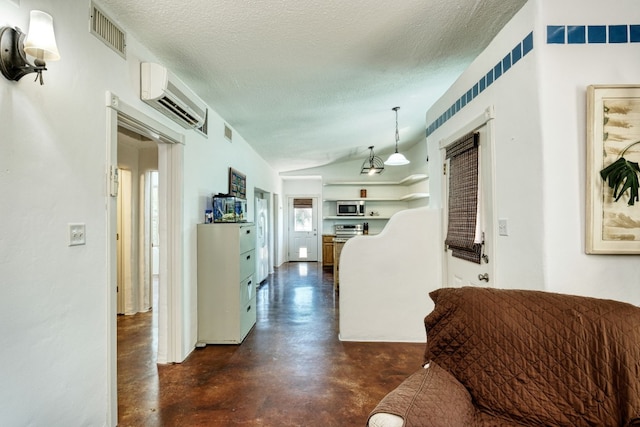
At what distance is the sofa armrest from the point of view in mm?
1039

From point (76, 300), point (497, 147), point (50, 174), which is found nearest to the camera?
Result: point (50, 174)

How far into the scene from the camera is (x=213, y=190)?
3.39 metres

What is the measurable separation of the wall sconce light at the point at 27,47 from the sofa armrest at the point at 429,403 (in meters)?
1.91

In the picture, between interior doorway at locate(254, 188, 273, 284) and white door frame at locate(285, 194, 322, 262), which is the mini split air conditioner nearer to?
interior doorway at locate(254, 188, 273, 284)

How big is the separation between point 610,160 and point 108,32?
9.46ft

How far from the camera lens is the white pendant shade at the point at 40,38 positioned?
119 cm

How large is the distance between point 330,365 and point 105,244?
2.00 meters

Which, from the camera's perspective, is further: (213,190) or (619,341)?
(213,190)

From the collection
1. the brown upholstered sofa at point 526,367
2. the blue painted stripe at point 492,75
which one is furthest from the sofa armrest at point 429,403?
the blue painted stripe at point 492,75

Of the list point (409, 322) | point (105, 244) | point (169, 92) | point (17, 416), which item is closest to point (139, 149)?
point (169, 92)

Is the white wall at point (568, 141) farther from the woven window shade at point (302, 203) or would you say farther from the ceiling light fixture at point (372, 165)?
the woven window shade at point (302, 203)

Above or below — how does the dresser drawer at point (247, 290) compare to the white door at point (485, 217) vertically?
below

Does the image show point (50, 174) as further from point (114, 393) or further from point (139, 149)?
point (139, 149)

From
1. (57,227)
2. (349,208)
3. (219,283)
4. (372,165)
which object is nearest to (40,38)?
(57,227)
